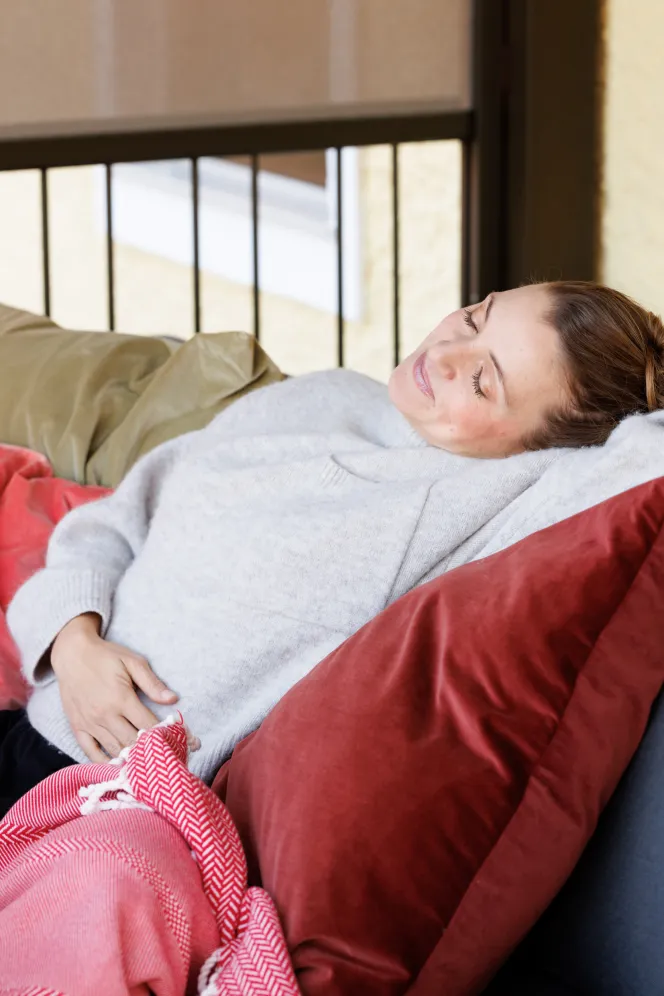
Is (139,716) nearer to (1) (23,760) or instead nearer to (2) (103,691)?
(2) (103,691)

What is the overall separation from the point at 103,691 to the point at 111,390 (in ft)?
2.21

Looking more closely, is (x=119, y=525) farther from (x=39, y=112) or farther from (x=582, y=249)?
(x=582, y=249)

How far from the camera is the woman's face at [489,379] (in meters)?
1.21

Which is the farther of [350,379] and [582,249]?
[582,249]

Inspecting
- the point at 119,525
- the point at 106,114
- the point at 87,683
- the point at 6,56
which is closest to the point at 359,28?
the point at 106,114

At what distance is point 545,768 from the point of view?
0.82m

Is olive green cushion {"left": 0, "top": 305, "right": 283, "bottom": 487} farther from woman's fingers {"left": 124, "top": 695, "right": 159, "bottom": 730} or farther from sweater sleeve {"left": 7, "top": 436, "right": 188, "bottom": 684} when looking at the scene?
woman's fingers {"left": 124, "top": 695, "right": 159, "bottom": 730}

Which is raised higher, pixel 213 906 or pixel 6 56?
pixel 6 56

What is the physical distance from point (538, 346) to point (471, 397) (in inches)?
3.2

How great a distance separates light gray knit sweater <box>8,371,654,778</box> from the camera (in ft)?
3.75

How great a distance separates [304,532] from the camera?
1.18 m

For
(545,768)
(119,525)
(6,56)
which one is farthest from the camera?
(6,56)

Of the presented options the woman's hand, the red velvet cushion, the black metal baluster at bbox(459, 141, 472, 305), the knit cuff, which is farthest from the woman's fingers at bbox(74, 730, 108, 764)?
the black metal baluster at bbox(459, 141, 472, 305)

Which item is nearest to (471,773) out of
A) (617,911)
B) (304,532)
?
(617,911)
